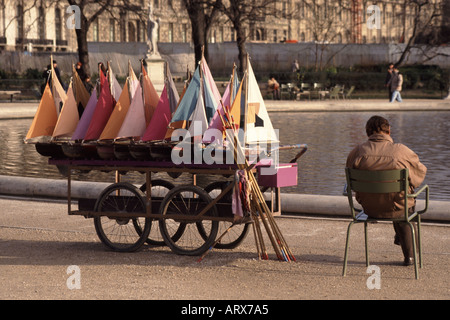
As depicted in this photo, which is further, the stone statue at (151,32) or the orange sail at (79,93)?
the stone statue at (151,32)

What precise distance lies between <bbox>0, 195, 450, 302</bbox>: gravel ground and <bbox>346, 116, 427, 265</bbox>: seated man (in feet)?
1.90

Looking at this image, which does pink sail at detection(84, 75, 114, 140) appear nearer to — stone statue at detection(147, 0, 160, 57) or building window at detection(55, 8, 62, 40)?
stone statue at detection(147, 0, 160, 57)

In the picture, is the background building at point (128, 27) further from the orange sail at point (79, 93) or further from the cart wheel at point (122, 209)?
the cart wheel at point (122, 209)

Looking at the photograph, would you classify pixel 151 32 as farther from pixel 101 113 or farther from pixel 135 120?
pixel 135 120

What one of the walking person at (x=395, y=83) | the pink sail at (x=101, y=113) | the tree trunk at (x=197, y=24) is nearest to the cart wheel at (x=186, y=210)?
the pink sail at (x=101, y=113)

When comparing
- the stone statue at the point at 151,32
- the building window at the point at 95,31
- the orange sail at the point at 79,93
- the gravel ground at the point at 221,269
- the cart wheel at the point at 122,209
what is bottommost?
the gravel ground at the point at 221,269

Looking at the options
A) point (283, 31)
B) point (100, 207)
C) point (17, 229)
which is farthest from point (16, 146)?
point (283, 31)

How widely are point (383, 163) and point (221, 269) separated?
5.73ft

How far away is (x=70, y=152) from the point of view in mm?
9430

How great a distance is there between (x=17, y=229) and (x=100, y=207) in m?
1.65

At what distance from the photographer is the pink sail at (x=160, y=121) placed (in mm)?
9062

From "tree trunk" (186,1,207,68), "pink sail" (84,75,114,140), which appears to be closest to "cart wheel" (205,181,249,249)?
"pink sail" (84,75,114,140)

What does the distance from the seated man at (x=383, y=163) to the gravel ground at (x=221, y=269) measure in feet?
1.90
